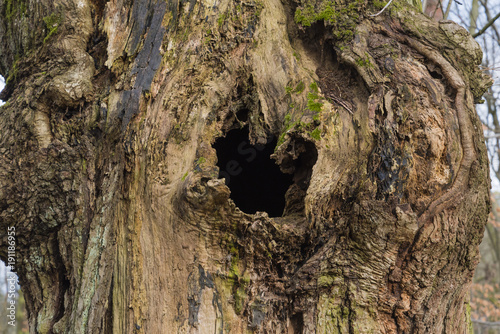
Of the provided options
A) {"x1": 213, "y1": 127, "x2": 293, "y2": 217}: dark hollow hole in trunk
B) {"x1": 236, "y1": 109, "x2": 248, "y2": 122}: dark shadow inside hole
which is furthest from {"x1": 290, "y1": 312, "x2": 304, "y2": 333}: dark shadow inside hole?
{"x1": 236, "y1": 109, "x2": 248, "y2": 122}: dark shadow inside hole

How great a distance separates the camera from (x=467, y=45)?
7.64 ft

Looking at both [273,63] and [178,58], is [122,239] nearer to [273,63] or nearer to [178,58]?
[178,58]

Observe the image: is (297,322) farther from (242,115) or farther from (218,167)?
(242,115)

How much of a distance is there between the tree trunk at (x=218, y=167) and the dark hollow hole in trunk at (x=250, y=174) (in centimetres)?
42

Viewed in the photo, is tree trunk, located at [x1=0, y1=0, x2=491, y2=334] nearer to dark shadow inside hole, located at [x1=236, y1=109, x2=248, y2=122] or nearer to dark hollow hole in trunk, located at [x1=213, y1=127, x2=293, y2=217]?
dark shadow inside hole, located at [x1=236, y1=109, x2=248, y2=122]

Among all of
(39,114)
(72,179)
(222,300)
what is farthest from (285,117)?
(39,114)

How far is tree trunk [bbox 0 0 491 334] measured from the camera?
1.91 metres

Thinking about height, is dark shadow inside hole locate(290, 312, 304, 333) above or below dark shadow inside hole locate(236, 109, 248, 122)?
below

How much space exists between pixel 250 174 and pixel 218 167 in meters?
1.37

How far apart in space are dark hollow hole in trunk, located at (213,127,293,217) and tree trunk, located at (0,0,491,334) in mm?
415

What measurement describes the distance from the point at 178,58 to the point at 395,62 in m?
1.23

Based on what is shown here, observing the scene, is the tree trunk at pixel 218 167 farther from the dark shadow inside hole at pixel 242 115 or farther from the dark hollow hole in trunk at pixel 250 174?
the dark hollow hole in trunk at pixel 250 174

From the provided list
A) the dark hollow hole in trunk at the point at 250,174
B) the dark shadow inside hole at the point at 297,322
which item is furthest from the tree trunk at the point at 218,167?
the dark hollow hole in trunk at the point at 250,174

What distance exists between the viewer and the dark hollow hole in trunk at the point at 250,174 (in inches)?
113
